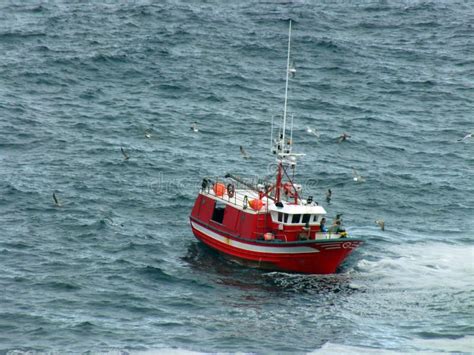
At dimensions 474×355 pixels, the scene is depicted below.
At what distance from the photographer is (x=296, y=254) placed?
70438mm

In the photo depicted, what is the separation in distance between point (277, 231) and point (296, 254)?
2.29 m

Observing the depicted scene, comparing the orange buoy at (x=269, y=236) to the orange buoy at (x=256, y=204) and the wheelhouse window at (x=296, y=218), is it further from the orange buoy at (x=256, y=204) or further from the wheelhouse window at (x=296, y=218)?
the orange buoy at (x=256, y=204)

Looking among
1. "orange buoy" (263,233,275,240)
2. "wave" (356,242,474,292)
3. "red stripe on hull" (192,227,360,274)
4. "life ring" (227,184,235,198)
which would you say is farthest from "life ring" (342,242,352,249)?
"life ring" (227,184,235,198)

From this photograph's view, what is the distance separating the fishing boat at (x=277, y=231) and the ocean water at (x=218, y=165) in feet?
4.32

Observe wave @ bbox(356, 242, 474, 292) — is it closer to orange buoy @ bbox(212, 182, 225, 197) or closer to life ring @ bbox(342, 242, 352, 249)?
life ring @ bbox(342, 242, 352, 249)

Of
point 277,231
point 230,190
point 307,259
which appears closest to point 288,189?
point 277,231

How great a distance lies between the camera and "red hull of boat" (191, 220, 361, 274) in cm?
6969

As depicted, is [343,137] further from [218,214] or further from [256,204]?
[256,204]

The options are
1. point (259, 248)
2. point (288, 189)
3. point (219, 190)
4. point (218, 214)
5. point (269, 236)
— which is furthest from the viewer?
point (219, 190)

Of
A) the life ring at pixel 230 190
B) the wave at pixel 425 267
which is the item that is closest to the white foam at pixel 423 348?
the wave at pixel 425 267

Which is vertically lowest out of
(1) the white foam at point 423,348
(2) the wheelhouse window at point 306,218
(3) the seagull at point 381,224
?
(1) the white foam at point 423,348

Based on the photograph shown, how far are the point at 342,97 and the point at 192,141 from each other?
2417 centimetres

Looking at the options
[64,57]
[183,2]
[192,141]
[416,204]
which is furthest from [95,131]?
[183,2]

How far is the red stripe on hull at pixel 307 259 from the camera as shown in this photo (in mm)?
69750
